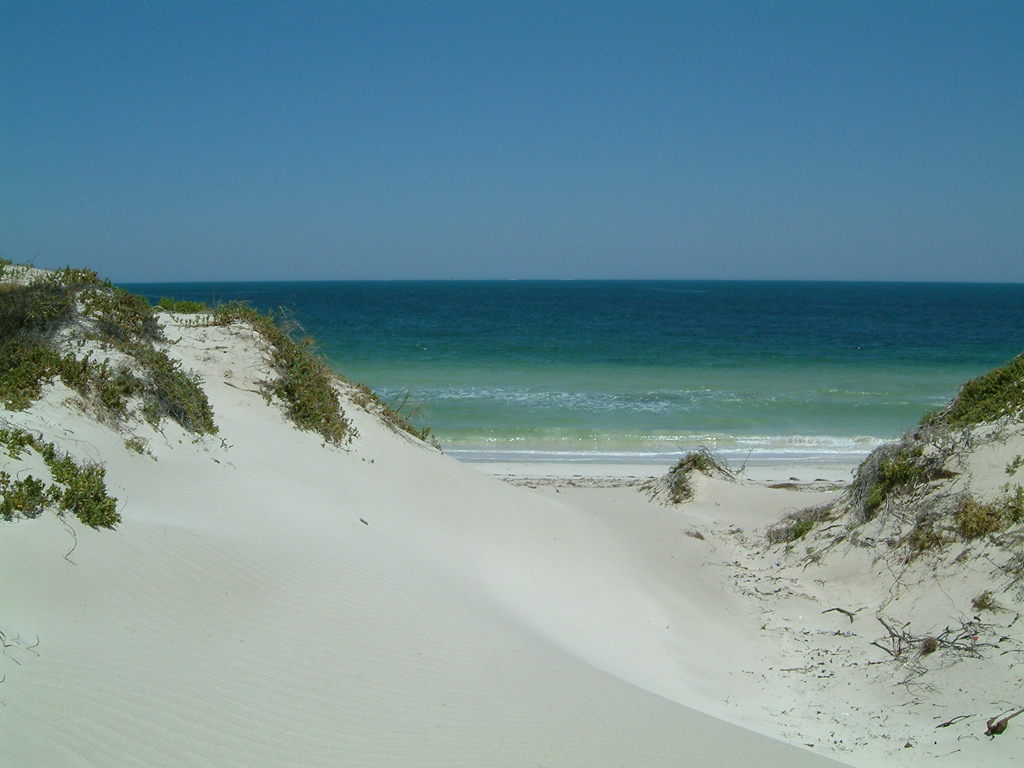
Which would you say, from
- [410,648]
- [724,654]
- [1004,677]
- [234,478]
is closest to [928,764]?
[1004,677]

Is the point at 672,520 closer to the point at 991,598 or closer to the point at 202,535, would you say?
the point at 991,598

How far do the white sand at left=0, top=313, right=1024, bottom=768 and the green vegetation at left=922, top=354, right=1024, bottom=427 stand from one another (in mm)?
2502

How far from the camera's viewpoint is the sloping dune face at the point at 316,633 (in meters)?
3.41

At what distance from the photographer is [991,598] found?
20.2ft

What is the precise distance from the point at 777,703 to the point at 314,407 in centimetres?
665

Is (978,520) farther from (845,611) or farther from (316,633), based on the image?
(316,633)

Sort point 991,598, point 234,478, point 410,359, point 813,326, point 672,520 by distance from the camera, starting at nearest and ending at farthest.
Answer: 1. point 991,598
2. point 234,478
3. point 672,520
4. point 410,359
5. point 813,326

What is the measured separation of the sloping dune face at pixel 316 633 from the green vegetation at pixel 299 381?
956 mm

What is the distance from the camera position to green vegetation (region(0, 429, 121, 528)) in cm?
451

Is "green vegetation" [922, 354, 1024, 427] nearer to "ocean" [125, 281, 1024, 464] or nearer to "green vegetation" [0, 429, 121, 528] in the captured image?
"ocean" [125, 281, 1024, 464]

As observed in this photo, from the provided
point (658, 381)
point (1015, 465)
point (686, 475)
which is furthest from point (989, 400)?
point (658, 381)

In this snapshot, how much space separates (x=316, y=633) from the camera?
4578 millimetres

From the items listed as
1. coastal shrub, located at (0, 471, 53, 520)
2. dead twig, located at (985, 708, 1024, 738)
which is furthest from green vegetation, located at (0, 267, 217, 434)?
dead twig, located at (985, 708, 1024, 738)

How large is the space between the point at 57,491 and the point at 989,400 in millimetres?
9614
